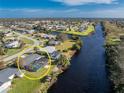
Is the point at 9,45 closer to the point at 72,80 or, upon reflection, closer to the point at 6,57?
the point at 6,57

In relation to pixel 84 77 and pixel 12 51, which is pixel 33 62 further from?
pixel 12 51

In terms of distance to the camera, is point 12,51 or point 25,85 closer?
point 25,85

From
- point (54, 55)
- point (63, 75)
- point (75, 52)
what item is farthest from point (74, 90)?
point (75, 52)

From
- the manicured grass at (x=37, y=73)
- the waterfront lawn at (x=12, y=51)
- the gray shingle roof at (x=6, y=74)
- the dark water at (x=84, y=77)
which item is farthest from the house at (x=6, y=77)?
the waterfront lawn at (x=12, y=51)

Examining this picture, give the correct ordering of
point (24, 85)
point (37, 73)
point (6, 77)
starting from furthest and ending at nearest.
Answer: point (37, 73), point (6, 77), point (24, 85)

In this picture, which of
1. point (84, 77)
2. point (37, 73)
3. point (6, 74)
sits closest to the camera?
point (6, 74)

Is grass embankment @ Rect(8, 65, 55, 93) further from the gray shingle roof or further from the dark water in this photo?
the dark water

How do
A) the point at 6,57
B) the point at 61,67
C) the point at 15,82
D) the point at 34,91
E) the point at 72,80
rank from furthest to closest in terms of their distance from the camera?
the point at 6,57
the point at 61,67
the point at 72,80
the point at 15,82
the point at 34,91

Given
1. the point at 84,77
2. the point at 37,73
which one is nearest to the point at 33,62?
the point at 37,73
